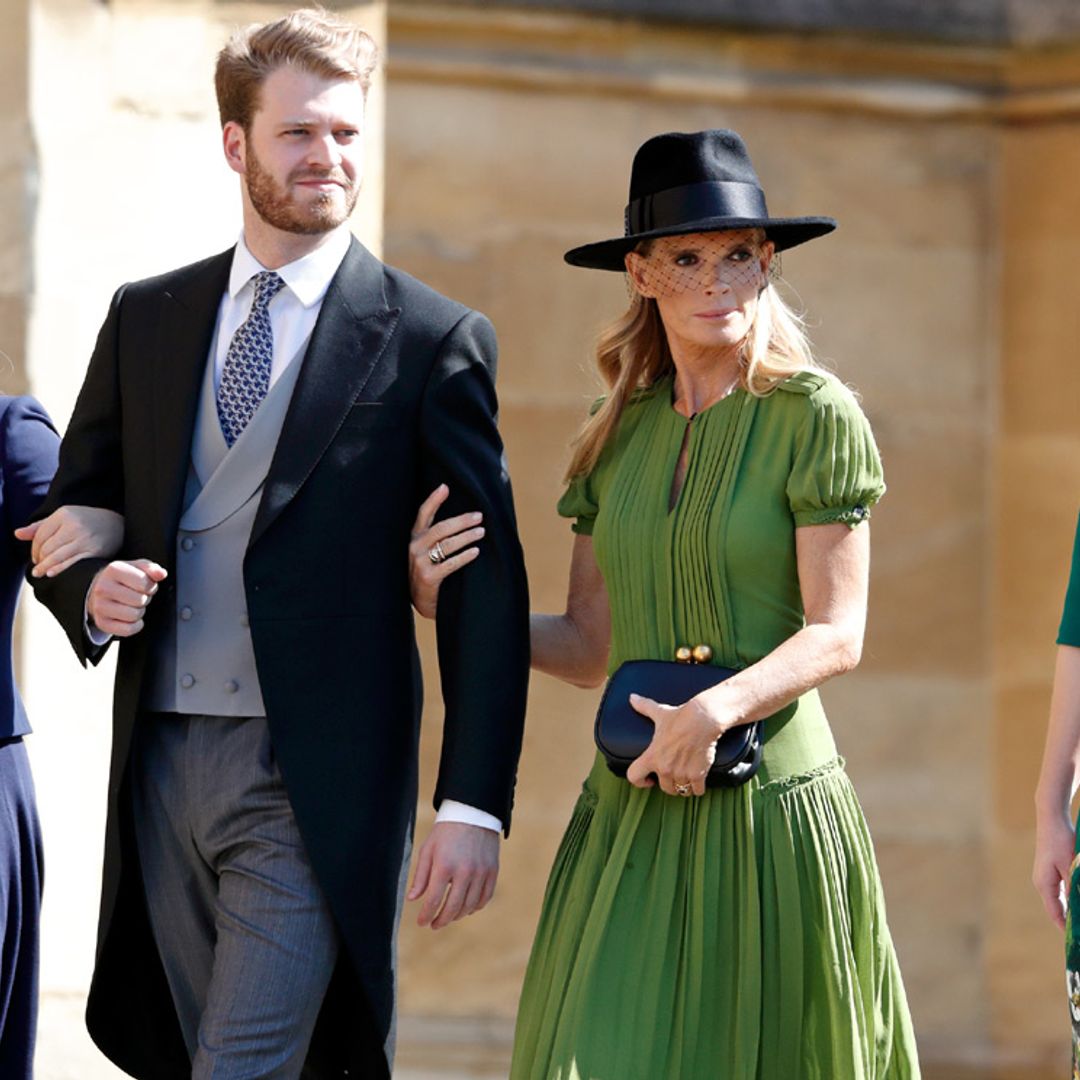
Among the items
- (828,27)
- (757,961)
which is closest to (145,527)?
(757,961)

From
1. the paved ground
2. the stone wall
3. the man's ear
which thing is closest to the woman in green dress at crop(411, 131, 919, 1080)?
the man's ear

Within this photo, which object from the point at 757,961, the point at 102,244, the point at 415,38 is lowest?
the point at 757,961

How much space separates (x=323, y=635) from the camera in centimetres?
399

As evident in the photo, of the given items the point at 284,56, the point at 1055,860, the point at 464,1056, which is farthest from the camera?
the point at 464,1056

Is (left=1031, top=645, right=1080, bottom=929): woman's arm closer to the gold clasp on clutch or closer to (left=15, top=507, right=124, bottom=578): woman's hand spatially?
the gold clasp on clutch

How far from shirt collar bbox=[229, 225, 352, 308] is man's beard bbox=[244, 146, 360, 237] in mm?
60

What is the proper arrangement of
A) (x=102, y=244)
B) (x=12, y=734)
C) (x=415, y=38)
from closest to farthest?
(x=12, y=734) < (x=102, y=244) < (x=415, y=38)

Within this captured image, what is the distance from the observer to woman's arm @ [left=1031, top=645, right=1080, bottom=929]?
12.6 ft

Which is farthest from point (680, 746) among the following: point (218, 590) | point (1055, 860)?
point (218, 590)

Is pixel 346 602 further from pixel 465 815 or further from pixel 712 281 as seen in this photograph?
pixel 712 281

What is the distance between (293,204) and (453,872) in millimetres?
1084

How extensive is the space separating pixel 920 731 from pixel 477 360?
11.2ft

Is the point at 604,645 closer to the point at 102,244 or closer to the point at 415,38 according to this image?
the point at 102,244

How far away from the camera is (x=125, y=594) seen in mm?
3918
